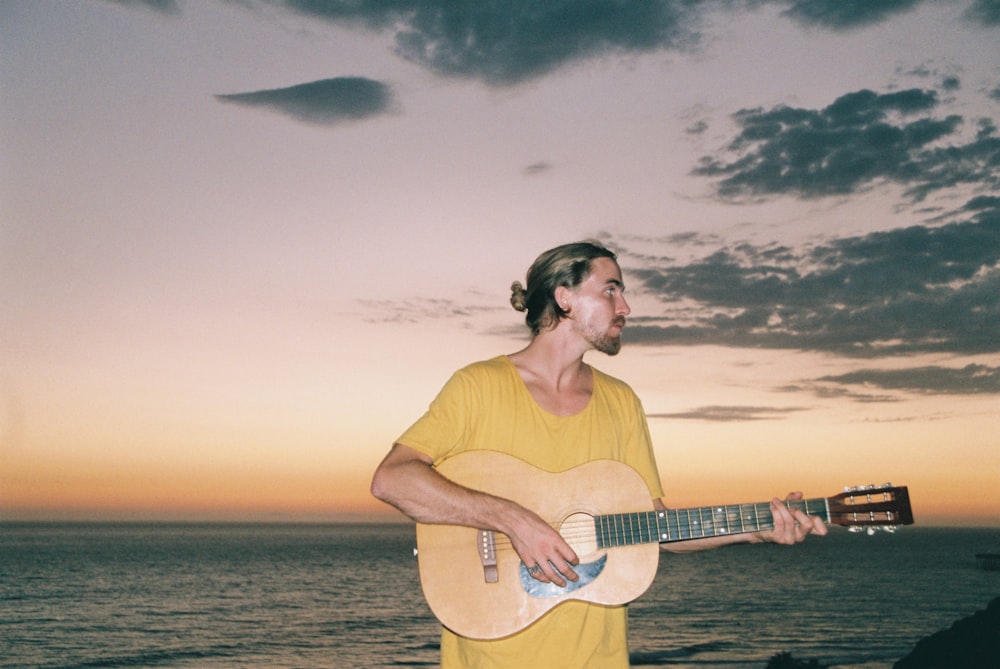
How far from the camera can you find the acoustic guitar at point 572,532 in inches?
123

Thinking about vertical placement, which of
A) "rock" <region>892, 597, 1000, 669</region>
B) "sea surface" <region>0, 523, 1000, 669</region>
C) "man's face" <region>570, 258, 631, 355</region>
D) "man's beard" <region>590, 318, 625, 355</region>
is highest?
"man's face" <region>570, 258, 631, 355</region>

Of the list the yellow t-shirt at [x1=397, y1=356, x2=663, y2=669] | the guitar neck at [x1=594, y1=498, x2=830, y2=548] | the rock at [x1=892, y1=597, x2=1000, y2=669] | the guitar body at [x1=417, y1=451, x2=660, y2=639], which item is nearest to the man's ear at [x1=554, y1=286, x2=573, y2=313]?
the yellow t-shirt at [x1=397, y1=356, x2=663, y2=669]

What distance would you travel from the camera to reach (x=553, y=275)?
144 inches

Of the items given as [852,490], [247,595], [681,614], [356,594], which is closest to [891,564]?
[681,614]

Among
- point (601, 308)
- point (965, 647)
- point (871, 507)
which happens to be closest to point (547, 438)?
point (601, 308)

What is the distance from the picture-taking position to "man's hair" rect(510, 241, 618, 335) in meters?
3.61

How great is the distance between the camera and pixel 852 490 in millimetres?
3541

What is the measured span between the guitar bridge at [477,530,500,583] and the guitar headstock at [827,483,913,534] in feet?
5.14

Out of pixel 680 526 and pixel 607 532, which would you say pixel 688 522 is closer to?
pixel 680 526

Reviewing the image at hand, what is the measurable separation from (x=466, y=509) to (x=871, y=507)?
1877 mm

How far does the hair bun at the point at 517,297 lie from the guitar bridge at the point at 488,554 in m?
1.16

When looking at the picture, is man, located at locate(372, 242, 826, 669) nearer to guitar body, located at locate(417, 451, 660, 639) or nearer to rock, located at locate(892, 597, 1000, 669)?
guitar body, located at locate(417, 451, 660, 639)

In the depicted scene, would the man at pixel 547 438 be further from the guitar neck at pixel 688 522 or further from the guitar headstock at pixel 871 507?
the guitar headstock at pixel 871 507

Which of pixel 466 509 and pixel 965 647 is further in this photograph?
pixel 965 647
